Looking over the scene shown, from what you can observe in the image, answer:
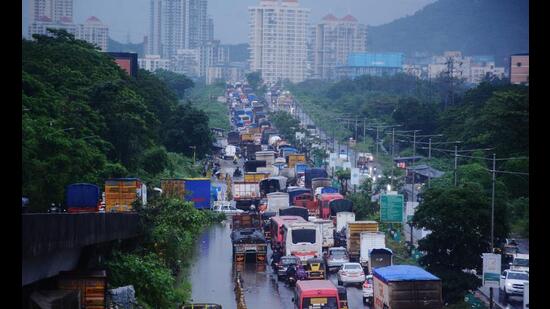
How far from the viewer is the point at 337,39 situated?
95438 millimetres

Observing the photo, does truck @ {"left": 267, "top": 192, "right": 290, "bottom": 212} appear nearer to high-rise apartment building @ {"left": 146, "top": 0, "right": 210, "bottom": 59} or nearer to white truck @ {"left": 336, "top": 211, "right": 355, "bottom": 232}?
white truck @ {"left": 336, "top": 211, "right": 355, "bottom": 232}

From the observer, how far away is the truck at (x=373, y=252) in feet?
38.6

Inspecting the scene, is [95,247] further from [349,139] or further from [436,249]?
[349,139]

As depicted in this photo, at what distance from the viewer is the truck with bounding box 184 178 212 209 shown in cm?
1714

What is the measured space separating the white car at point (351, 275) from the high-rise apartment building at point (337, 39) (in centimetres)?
8087

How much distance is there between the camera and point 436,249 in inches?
438

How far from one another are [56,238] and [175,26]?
282ft

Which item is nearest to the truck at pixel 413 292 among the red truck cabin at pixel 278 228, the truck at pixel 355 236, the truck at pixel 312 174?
the truck at pixel 355 236

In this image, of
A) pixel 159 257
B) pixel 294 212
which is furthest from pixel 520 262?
pixel 294 212

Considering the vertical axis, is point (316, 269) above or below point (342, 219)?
below

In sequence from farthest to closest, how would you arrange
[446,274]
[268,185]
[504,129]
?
[504,129], [268,185], [446,274]

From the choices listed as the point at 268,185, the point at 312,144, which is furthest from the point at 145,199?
the point at 312,144

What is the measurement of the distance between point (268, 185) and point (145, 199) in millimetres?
8895

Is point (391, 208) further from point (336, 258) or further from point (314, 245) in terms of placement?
point (336, 258)
